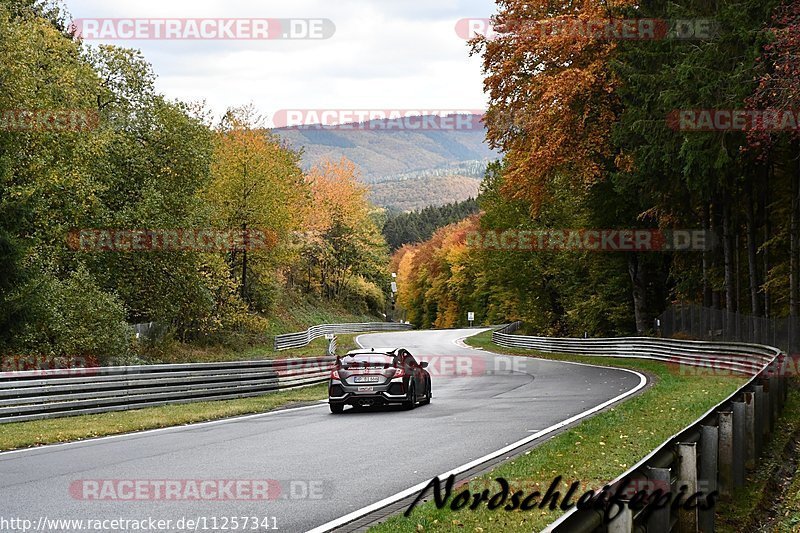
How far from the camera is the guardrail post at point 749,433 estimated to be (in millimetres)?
11070

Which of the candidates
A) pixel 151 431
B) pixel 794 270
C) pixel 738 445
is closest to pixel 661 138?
pixel 794 270

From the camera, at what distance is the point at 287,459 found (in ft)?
A: 37.8

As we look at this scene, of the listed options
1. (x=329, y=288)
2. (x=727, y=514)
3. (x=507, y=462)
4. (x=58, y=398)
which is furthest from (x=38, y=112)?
(x=329, y=288)

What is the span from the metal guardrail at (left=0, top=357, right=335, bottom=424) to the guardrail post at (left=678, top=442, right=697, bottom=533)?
13190 millimetres

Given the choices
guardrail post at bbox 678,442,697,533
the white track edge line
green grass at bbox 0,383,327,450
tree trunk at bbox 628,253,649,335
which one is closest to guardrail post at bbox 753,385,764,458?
guardrail post at bbox 678,442,697,533

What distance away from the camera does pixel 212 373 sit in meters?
22.8

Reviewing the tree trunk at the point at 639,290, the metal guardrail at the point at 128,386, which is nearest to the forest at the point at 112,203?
the metal guardrail at the point at 128,386

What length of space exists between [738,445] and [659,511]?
4.48 meters

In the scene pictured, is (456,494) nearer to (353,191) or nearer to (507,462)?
(507,462)

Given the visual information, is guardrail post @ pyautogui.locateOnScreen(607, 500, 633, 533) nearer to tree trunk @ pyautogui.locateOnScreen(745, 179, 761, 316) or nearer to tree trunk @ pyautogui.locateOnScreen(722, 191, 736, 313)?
Answer: tree trunk @ pyautogui.locateOnScreen(745, 179, 761, 316)

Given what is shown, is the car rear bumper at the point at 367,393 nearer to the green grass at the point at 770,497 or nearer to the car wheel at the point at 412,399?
the car wheel at the point at 412,399

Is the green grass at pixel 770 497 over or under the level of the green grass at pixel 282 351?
over

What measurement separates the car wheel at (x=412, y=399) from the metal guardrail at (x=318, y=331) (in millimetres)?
36210

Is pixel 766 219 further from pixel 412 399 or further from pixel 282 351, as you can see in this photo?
pixel 282 351
